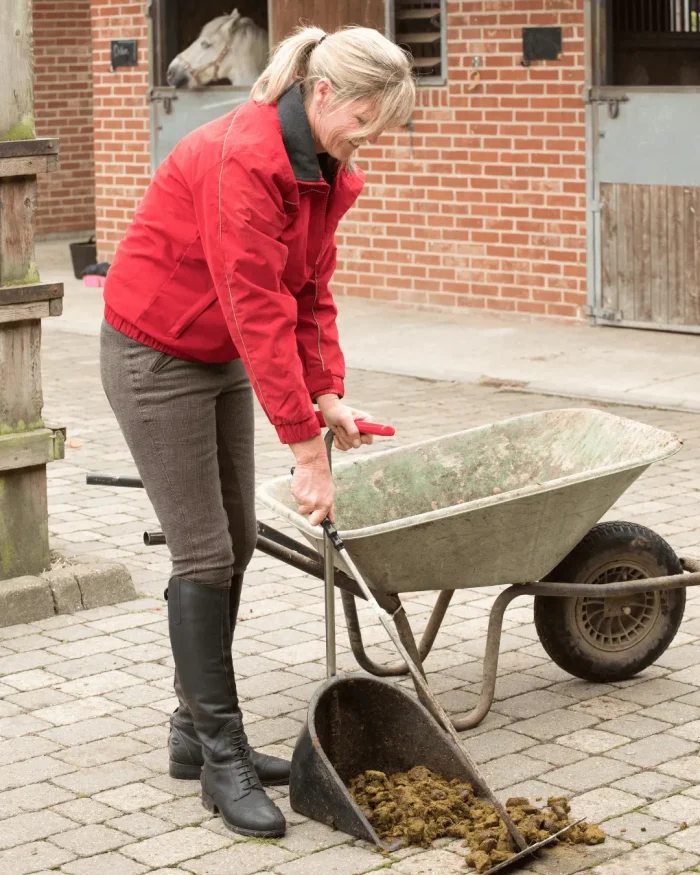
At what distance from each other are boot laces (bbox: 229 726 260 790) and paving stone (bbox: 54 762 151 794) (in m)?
0.38

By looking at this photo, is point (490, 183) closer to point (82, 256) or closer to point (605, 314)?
point (605, 314)

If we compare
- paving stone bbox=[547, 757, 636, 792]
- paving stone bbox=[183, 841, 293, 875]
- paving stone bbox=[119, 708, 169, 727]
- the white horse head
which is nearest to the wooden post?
paving stone bbox=[119, 708, 169, 727]

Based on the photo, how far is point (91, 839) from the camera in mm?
3924

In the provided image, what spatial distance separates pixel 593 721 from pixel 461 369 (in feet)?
18.5

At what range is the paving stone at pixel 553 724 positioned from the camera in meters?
4.55

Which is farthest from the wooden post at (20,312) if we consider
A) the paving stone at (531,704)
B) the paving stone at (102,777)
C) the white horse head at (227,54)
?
the white horse head at (227,54)

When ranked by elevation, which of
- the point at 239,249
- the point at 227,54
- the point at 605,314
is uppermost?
the point at 227,54

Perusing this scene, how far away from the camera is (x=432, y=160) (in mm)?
12094

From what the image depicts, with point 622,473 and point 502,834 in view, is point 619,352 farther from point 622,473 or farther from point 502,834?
point 502,834

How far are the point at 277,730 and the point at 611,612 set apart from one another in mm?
1028

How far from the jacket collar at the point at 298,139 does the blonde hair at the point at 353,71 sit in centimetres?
6

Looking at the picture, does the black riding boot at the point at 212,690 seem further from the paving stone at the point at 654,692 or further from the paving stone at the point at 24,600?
the paving stone at the point at 24,600

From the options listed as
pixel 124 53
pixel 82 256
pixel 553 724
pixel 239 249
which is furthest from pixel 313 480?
pixel 82 256

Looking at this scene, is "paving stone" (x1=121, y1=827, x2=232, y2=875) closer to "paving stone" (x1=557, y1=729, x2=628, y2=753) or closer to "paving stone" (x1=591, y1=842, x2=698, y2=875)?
"paving stone" (x1=591, y1=842, x2=698, y2=875)
